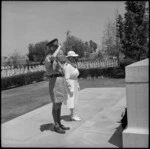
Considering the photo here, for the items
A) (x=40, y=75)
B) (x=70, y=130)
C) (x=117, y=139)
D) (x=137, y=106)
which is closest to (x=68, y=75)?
(x=70, y=130)

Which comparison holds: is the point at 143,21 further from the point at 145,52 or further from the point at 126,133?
the point at 126,133

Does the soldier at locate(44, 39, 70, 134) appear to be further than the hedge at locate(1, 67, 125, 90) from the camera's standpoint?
No

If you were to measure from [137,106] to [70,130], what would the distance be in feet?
6.09

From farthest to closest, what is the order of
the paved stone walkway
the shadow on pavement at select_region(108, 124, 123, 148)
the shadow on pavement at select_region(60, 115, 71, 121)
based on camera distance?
the shadow on pavement at select_region(60, 115, 71, 121), the paved stone walkway, the shadow on pavement at select_region(108, 124, 123, 148)

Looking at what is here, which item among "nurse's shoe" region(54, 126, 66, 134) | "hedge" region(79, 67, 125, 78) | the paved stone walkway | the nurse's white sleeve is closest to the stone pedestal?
the paved stone walkway

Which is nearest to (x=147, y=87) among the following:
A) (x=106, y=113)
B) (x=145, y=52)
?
(x=106, y=113)

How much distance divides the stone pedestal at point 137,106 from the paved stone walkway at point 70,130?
419 millimetres

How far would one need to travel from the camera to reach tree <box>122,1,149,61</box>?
17047 millimetres

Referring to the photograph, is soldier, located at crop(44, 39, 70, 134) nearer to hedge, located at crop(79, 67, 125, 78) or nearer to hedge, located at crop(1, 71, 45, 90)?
hedge, located at crop(1, 71, 45, 90)

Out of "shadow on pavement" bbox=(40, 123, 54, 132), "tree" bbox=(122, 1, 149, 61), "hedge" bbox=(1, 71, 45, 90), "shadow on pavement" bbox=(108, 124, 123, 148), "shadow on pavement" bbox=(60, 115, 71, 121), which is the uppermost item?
"tree" bbox=(122, 1, 149, 61)

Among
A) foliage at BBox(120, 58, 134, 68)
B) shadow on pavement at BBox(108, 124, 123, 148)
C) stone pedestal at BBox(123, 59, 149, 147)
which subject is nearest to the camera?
stone pedestal at BBox(123, 59, 149, 147)

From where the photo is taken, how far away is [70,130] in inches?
196

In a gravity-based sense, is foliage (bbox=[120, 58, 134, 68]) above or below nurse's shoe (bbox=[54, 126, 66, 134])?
above

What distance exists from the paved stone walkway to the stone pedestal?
42 cm
